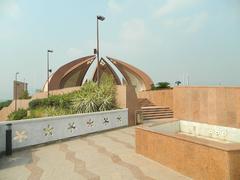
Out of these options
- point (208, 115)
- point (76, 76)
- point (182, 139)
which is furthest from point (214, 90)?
point (76, 76)

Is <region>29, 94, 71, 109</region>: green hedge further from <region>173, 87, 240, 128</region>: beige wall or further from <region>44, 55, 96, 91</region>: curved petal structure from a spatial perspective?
<region>44, 55, 96, 91</region>: curved petal structure

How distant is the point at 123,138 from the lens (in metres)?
10.1

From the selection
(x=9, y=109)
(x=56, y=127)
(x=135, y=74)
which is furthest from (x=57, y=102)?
(x=9, y=109)

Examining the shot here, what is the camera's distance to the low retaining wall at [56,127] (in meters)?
8.20

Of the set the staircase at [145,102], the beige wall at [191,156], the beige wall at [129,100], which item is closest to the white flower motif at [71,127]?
the beige wall at [191,156]

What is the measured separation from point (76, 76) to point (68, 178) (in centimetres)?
3266

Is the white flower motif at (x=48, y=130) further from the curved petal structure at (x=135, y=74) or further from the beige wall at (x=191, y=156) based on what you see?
the curved petal structure at (x=135, y=74)

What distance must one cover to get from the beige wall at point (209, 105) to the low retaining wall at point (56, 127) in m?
4.59

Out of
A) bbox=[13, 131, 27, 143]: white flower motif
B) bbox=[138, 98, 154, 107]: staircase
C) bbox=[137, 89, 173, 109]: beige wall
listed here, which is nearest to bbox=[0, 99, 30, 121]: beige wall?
bbox=[138, 98, 154, 107]: staircase

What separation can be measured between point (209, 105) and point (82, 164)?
363 inches

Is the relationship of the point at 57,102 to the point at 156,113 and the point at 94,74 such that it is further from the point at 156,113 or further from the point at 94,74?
the point at 94,74

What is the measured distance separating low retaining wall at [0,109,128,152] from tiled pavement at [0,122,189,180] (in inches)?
15.7

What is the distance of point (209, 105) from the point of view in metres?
13.5

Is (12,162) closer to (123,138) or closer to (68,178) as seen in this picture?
(68,178)
